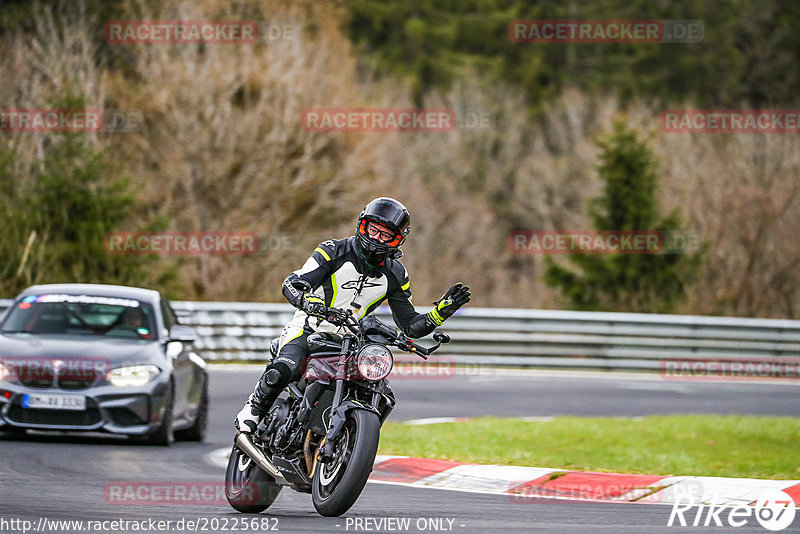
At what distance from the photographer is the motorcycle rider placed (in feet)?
28.7

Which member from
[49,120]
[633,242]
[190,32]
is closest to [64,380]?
[49,120]

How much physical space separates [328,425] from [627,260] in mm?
24148

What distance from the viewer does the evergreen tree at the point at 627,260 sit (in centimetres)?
3172

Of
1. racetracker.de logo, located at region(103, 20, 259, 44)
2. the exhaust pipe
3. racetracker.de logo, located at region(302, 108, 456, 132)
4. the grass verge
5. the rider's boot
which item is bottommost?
the grass verge

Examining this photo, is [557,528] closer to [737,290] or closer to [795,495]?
[795,495]

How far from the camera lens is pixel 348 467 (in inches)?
320

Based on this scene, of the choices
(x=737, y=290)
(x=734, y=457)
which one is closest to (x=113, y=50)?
(x=737, y=290)

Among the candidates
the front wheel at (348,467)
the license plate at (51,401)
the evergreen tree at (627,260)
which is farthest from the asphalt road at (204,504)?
the evergreen tree at (627,260)

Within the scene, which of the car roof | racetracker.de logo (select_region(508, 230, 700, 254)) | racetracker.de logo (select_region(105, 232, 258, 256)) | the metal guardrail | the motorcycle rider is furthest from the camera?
racetracker.de logo (select_region(508, 230, 700, 254))

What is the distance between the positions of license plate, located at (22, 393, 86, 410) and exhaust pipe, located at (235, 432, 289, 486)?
13.8ft

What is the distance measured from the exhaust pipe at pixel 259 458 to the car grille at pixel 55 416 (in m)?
4.22

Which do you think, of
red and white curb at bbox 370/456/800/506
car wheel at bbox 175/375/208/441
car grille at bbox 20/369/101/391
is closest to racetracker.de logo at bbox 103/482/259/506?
red and white curb at bbox 370/456/800/506

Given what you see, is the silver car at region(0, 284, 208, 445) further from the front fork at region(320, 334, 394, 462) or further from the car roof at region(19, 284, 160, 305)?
the front fork at region(320, 334, 394, 462)

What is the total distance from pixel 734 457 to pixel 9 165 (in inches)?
694
